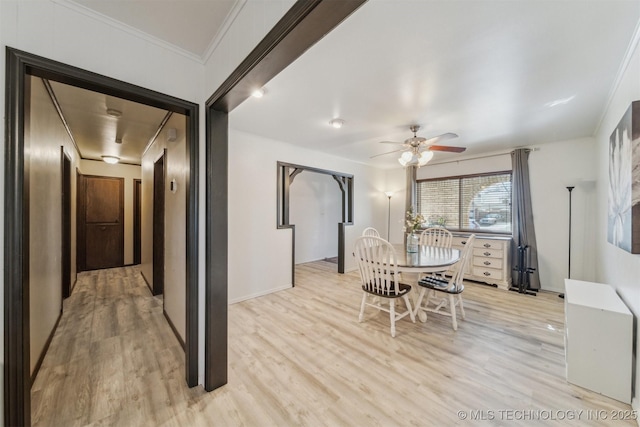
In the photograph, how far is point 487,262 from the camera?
4.14 m

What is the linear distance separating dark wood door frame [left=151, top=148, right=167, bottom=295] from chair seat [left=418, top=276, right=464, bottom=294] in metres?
3.43

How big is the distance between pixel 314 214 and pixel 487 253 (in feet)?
12.9

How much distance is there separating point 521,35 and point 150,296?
4.98m

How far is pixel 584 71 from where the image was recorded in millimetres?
1938

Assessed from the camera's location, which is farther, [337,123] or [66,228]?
[66,228]

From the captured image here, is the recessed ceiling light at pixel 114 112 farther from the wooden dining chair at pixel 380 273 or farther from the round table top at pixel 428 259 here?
the round table top at pixel 428 259

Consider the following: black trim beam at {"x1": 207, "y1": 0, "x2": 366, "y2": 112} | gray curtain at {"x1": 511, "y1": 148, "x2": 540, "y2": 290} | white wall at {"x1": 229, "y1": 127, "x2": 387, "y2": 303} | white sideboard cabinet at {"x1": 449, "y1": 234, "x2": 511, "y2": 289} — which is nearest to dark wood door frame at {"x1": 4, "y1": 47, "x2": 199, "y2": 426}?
black trim beam at {"x1": 207, "y1": 0, "x2": 366, "y2": 112}

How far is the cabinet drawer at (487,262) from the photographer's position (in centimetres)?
402

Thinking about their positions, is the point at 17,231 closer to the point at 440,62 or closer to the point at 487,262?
the point at 440,62

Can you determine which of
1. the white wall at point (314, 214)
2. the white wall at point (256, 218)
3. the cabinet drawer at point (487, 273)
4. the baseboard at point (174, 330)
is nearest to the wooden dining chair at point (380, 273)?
the white wall at point (256, 218)

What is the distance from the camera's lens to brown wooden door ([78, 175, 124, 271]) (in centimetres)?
498

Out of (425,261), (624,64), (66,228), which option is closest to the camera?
(624,64)

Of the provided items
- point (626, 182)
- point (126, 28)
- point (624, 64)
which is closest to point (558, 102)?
point (624, 64)

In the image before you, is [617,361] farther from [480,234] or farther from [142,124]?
[142,124]
